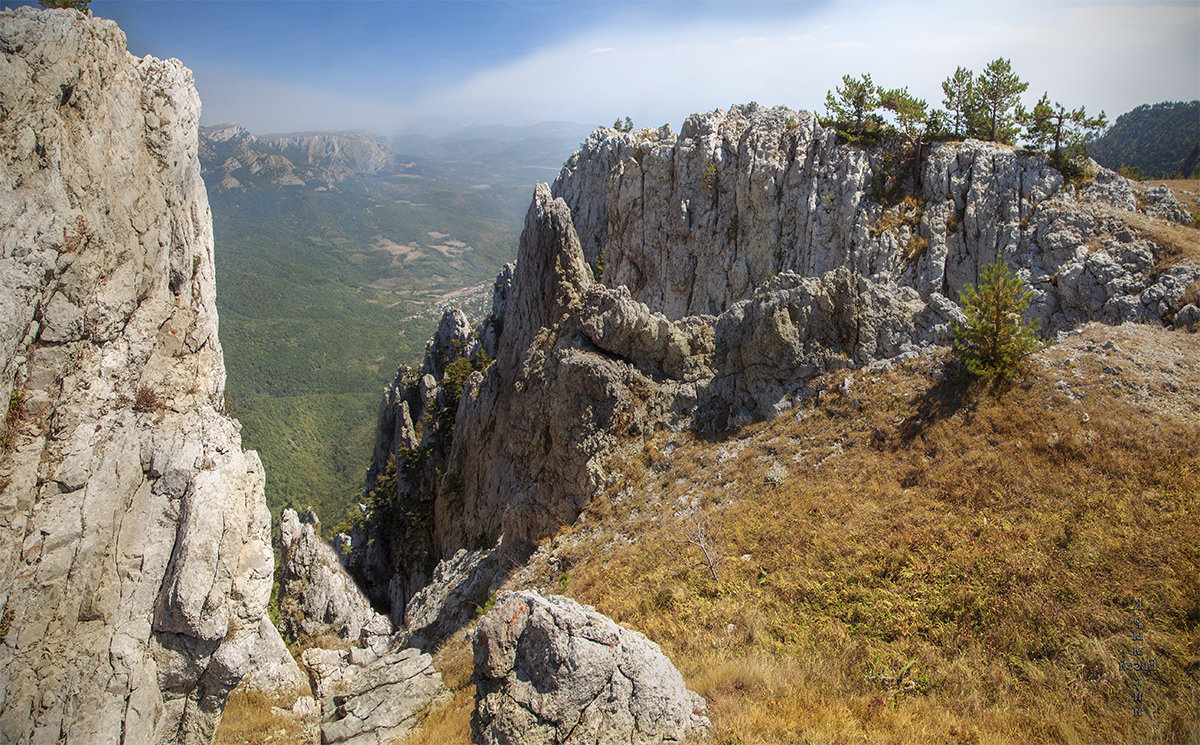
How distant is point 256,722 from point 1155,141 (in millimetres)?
181069

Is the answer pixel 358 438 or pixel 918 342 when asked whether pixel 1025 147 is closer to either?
pixel 918 342

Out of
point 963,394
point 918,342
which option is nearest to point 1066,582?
point 963,394

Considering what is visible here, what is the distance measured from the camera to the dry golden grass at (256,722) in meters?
11.0

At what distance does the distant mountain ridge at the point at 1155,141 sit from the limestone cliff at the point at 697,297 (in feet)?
262

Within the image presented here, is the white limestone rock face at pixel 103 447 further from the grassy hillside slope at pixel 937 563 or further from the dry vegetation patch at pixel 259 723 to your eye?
the grassy hillside slope at pixel 937 563

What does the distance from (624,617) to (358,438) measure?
125 meters

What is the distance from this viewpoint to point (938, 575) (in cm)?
1095

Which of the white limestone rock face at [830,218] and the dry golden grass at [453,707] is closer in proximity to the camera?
the dry golden grass at [453,707]

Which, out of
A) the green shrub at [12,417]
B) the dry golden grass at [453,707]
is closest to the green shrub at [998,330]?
the dry golden grass at [453,707]

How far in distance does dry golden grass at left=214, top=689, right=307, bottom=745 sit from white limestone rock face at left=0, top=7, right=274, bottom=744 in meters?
1.21

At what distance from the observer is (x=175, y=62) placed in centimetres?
1281

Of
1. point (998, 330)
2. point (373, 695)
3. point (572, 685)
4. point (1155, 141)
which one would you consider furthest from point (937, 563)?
point (1155, 141)

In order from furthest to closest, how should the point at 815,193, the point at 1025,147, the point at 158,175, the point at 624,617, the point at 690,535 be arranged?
the point at 815,193 → the point at 1025,147 → the point at 690,535 → the point at 624,617 → the point at 158,175

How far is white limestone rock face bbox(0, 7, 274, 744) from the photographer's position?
8.32m
